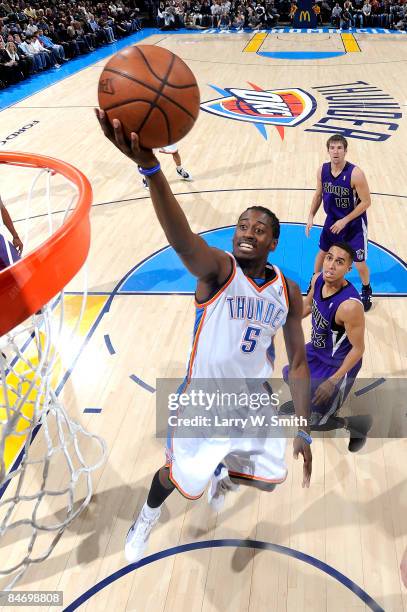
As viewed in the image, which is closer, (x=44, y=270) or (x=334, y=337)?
(x=44, y=270)

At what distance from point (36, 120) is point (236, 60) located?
7.57 meters

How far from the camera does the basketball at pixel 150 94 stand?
1.90 meters

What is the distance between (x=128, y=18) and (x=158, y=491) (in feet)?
76.9

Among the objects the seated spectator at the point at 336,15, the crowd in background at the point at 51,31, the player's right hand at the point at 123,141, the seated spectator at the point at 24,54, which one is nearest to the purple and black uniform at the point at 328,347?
the player's right hand at the point at 123,141

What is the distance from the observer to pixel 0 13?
18.5m

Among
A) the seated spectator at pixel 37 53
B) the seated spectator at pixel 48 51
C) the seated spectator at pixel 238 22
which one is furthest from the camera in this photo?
the seated spectator at pixel 238 22

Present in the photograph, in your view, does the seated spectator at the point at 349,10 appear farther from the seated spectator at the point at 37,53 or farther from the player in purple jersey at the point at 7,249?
the player in purple jersey at the point at 7,249

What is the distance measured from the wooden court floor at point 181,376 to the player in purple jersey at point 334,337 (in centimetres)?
51

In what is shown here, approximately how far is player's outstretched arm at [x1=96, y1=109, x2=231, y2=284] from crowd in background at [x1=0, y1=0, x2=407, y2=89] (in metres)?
15.3

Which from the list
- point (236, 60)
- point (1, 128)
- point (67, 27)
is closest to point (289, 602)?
point (1, 128)

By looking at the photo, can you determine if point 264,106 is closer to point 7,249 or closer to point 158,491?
point 7,249

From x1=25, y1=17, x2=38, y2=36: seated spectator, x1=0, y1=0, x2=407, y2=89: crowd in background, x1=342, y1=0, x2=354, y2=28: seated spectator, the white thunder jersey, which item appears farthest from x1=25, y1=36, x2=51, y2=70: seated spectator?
the white thunder jersey

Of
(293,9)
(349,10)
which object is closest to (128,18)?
(293,9)

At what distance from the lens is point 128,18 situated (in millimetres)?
21953
